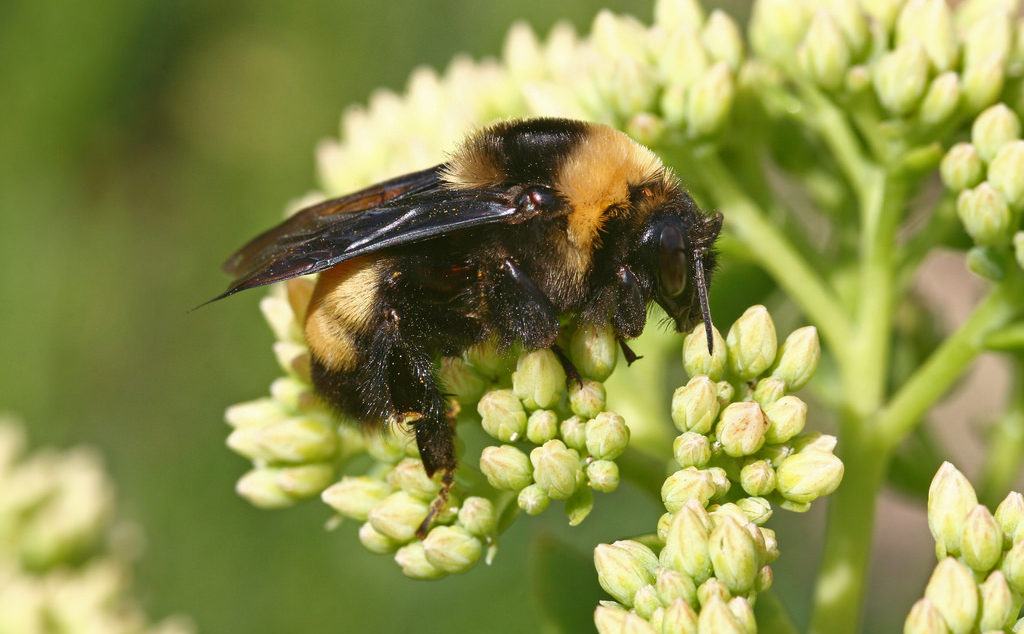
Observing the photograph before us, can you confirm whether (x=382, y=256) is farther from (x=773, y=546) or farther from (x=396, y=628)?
(x=396, y=628)

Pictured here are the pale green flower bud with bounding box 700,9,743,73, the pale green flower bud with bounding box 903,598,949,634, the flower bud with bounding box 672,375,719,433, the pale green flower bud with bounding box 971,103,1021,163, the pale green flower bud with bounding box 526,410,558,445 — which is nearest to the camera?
the pale green flower bud with bounding box 903,598,949,634

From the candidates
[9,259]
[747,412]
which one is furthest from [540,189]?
[9,259]

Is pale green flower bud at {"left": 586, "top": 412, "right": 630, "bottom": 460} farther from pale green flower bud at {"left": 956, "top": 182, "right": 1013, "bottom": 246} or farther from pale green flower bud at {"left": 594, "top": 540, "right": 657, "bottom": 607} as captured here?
pale green flower bud at {"left": 956, "top": 182, "right": 1013, "bottom": 246}

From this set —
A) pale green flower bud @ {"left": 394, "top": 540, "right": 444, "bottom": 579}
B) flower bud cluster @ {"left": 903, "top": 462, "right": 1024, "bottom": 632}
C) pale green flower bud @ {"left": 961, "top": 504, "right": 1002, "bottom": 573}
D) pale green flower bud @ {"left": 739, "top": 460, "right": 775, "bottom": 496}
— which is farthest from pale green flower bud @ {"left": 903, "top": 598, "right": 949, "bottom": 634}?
pale green flower bud @ {"left": 394, "top": 540, "right": 444, "bottom": 579}

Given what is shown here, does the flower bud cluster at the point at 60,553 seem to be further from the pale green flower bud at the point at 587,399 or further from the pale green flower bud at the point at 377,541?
the pale green flower bud at the point at 587,399

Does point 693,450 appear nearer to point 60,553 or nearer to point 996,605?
point 996,605
